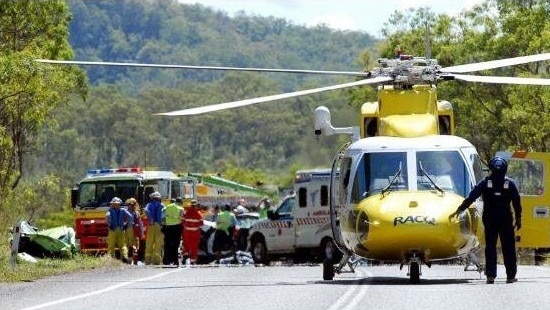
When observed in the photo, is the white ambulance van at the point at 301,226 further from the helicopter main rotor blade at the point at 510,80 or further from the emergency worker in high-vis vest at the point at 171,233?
the helicopter main rotor blade at the point at 510,80

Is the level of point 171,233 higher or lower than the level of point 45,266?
higher

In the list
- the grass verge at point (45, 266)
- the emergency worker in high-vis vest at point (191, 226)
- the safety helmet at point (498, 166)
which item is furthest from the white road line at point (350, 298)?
the emergency worker in high-vis vest at point (191, 226)

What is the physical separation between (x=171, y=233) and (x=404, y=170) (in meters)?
10.8

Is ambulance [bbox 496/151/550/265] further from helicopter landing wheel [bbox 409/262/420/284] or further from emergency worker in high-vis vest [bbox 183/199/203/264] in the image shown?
emergency worker in high-vis vest [bbox 183/199/203/264]

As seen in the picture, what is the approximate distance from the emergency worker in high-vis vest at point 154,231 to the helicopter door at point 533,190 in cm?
756

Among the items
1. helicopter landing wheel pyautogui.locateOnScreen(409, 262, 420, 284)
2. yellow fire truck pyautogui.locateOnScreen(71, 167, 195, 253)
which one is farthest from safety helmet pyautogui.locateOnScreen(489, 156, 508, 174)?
yellow fire truck pyautogui.locateOnScreen(71, 167, 195, 253)

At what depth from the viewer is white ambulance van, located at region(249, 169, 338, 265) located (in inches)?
1470

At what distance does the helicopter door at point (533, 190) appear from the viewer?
28.2 m

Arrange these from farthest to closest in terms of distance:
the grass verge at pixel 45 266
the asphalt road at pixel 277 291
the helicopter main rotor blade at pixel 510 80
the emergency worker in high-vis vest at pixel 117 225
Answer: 1. the emergency worker in high-vis vest at pixel 117 225
2. the grass verge at pixel 45 266
3. the helicopter main rotor blade at pixel 510 80
4. the asphalt road at pixel 277 291

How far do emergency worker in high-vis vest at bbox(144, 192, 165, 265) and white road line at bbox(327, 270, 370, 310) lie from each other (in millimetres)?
11601

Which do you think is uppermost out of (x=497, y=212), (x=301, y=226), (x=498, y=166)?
(x=498, y=166)

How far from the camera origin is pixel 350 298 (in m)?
18.8

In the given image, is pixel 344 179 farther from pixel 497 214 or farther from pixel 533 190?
pixel 533 190

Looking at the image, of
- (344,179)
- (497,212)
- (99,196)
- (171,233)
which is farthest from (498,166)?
(99,196)
